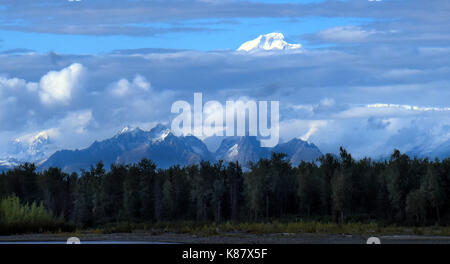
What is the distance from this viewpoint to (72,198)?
14575cm

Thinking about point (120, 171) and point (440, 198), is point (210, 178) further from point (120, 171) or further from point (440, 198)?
point (440, 198)

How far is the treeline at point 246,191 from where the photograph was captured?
110m

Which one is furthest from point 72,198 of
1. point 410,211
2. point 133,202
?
point 410,211

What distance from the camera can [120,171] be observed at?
458 feet

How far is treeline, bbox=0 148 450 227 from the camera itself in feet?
360

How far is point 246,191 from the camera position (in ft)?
412
